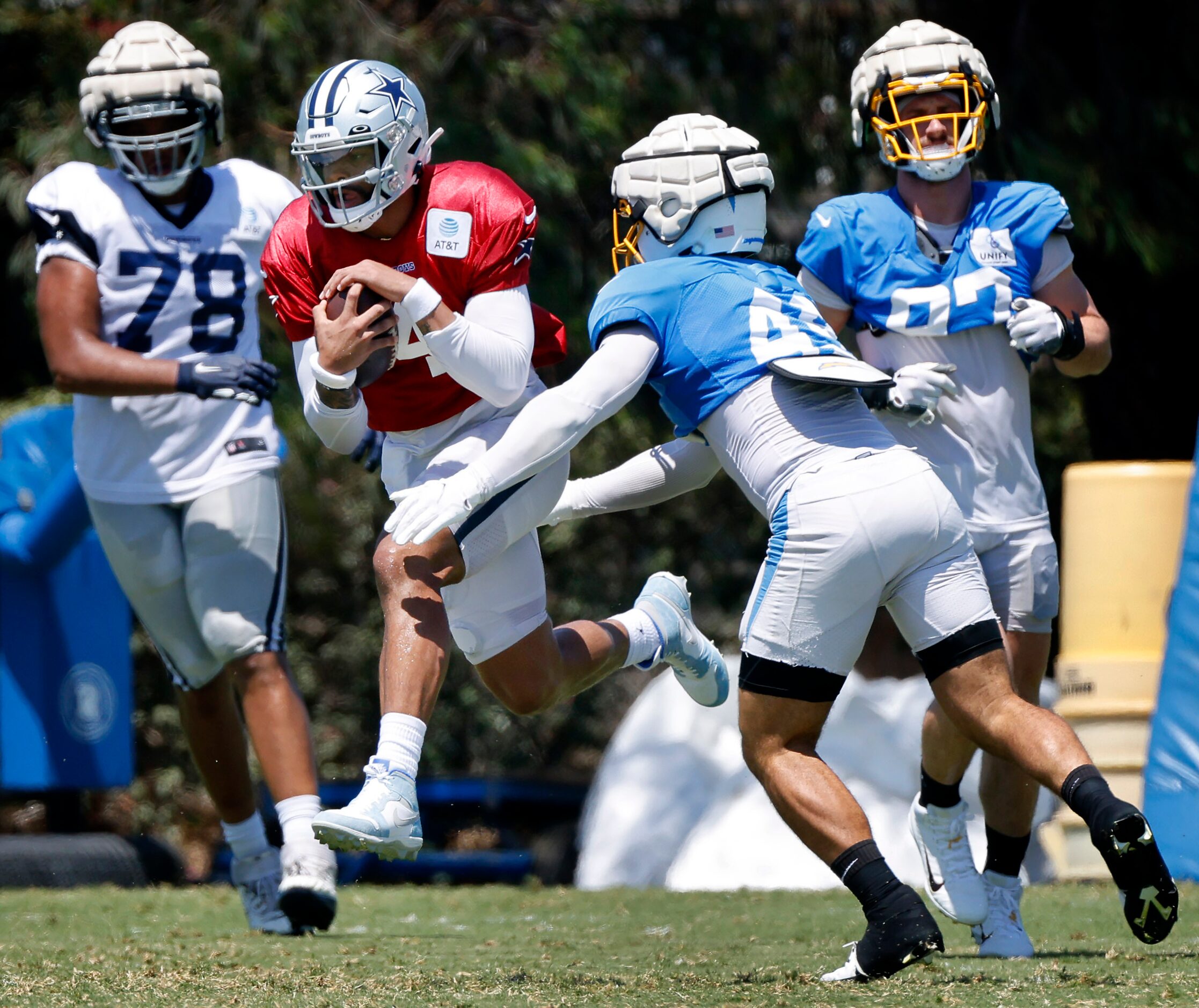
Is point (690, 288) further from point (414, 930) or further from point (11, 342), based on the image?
point (11, 342)

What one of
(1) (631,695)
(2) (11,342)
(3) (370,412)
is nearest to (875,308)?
(3) (370,412)

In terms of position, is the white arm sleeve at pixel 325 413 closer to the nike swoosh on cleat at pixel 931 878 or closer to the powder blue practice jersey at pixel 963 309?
the powder blue practice jersey at pixel 963 309

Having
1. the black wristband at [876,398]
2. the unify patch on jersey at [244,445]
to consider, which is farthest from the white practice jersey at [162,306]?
the black wristband at [876,398]

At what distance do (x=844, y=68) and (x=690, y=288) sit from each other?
5845 mm

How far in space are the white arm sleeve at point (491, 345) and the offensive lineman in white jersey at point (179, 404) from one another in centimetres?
125

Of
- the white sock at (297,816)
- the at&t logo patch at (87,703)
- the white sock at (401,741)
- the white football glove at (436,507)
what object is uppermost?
the white football glove at (436,507)

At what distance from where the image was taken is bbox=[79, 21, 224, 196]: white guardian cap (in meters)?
4.93

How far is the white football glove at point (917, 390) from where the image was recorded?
3994 millimetres

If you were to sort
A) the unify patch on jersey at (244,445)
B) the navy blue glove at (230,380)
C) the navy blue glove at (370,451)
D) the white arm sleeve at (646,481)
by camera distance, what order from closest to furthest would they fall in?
the white arm sleeve at (646,481), the navy blue glove at (370,451), the navy blue glove at (230,380), the unify patch on jersey at (244,445)

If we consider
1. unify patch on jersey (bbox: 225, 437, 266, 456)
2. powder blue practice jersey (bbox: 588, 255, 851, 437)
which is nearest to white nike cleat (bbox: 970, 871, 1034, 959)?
powder blue practice jersey (bbox: 588, 255, 851, 437)

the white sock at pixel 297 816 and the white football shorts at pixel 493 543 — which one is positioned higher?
the white football shorts at pixel 493 543

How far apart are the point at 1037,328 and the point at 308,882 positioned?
2227 mm

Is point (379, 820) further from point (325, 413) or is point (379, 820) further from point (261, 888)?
point (261, 888)

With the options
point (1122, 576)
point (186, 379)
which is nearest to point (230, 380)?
point (186, 379)
